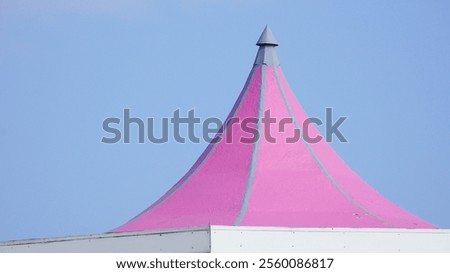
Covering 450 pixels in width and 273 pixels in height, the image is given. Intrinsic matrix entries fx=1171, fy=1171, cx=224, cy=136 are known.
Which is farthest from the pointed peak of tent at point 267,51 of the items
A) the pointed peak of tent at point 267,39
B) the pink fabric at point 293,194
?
the pink fabric at point 293,194

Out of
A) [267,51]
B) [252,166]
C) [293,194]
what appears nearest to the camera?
[293,194]

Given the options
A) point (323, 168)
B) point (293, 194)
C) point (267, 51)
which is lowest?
point (293, 194)

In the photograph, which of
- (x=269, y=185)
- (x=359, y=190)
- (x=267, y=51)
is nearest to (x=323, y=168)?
(x=359, y=190)

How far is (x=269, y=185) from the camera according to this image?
52.0 ft

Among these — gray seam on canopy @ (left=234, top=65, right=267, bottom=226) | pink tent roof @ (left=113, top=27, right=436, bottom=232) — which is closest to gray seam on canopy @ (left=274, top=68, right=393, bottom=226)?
pink tent roof @ (left=113, top=27, right=436, bottom=232)

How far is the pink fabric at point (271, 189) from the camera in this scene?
1538 cm

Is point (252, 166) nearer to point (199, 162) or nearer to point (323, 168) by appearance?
point (323, 168)

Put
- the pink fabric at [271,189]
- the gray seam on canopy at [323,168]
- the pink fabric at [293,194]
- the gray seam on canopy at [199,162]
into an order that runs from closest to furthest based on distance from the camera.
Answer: the pink fabric at [293,194] < the pink fabric at [271,189] < the gray seam on canopy at [323,168] < the gray seam on canopy at [199,162]

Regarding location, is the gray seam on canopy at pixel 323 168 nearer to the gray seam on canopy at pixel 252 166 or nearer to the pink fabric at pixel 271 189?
the pink fabric at pixel 271 189

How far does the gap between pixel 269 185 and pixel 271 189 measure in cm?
9

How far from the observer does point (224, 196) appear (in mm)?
15812

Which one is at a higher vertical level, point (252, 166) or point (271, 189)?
point (252, 166)

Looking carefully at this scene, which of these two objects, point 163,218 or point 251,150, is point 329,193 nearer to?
point 251,150
